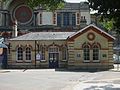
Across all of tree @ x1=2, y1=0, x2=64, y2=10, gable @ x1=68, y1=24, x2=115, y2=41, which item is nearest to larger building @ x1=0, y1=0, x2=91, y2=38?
gable @ x1=68, y1=24, x2=115, y2=41

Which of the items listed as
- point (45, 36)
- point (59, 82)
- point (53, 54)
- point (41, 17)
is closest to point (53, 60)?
point (53, 54)

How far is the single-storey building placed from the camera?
178ft

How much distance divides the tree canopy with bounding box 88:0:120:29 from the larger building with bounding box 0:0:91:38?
52964 millimetres

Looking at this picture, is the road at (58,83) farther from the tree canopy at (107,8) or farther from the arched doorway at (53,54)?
the arched doorway at (53,54)

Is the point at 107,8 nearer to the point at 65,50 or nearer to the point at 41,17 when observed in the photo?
the point at 65,50

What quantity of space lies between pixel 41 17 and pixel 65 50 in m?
19.8

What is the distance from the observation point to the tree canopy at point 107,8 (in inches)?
693

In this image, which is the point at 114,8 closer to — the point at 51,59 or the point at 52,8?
the point at 52,8

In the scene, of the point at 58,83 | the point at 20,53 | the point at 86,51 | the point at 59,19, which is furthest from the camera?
the point at 59,19

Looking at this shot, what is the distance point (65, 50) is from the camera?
2188 inches

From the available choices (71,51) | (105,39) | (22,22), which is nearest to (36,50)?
(71,51)

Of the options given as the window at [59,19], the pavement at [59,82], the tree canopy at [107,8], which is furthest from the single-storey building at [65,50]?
the tree canopy at [107,8]

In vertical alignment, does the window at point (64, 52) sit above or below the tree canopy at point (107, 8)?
below

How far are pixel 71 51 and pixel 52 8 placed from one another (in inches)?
1460
